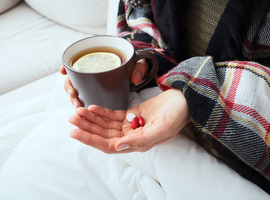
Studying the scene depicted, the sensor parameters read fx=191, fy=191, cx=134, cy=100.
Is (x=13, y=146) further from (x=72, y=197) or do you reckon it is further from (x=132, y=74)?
(x=132, y=74)

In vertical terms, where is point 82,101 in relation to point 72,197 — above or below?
above

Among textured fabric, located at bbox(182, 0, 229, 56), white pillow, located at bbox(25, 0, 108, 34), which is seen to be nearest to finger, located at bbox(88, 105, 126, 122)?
textured fabric, located at bbox(182, 0, 229, 56)

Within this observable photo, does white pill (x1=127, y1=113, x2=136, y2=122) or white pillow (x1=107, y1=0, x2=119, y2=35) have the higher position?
white pillow (x1=107, y1=0, x2=119, y2=35)

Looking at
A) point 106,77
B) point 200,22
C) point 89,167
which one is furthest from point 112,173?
point 200,22

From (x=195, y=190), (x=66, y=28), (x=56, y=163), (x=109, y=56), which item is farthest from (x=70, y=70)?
(x=66, y=28)

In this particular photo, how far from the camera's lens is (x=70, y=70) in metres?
0.36

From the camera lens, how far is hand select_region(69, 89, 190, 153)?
360mm

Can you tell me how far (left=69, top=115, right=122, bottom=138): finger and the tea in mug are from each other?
0.33 feet

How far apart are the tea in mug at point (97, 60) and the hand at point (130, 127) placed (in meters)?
0.08

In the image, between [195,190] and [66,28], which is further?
[66,28]

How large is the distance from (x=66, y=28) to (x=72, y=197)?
1.04 metres

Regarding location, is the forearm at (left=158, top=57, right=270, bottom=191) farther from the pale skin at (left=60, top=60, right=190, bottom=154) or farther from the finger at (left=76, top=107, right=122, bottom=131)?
the finger at (left=76, top=107, right=122, bottom=131)

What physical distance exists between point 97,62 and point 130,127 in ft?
0.53

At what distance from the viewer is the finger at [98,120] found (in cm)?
39
